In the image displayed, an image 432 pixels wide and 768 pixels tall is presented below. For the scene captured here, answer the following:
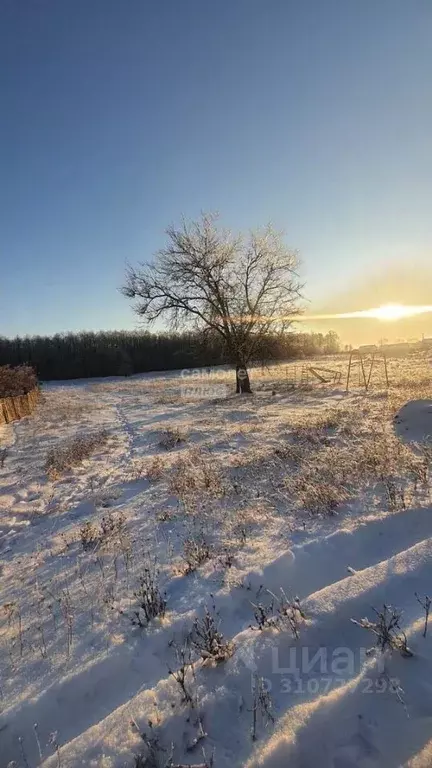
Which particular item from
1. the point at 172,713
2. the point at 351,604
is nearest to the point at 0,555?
the point at 172,713

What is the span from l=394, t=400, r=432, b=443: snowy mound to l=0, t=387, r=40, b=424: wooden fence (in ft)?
45.4

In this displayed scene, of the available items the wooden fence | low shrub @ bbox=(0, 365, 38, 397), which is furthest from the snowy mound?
low shrub @ bbox=(0, 365, 38, 397)

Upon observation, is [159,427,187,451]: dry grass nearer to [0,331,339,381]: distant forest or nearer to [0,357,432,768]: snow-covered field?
[0,357,432,768]: snow-covered field

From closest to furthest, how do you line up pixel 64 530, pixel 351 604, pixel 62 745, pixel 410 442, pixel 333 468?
pixel 62 745, pixel 351 604, pixel 64 530, pixel 333 468, pixel 410 442

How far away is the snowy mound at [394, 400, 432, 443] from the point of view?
8.32 meters

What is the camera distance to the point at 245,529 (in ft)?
15.7

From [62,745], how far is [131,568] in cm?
187

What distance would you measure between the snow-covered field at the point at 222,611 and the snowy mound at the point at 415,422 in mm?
823

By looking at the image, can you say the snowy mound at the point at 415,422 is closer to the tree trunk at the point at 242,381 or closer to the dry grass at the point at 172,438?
the dry grass at the point at 172,438

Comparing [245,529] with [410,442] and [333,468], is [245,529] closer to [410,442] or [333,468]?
[333,468]

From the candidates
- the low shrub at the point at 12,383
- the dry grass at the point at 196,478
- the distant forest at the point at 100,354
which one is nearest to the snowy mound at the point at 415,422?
the dry grass at the point at 196,478

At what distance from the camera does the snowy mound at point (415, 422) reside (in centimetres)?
832

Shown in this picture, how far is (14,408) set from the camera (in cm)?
1564

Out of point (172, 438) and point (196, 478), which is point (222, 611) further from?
point (172, 438)
